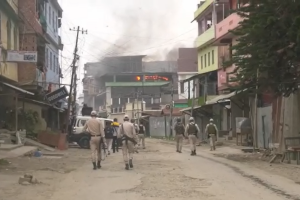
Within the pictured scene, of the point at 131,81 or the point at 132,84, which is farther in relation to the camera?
the point at 131,81

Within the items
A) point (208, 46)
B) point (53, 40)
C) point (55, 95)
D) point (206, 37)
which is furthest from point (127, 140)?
point (208, 46)

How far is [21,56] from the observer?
22594 mm

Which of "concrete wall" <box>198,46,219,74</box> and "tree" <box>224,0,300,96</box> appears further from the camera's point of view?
"concrete wall" <box>198,46,219,74</box>

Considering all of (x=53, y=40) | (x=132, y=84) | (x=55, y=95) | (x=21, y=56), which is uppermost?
(x=53, y=40)

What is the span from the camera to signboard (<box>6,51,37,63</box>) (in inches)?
880

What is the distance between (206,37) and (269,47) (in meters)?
29.6

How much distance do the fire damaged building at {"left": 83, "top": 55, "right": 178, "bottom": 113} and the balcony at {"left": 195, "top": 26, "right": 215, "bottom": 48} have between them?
28883 mm

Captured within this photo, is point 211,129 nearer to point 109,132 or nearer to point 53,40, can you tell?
point 109,132

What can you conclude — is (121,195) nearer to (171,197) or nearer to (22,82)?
(171,197)

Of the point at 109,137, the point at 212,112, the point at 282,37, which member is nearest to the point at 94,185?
the point at 282,37

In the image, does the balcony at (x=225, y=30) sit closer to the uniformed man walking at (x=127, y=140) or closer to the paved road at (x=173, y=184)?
the uniformed man walking at (x=127, y=140)

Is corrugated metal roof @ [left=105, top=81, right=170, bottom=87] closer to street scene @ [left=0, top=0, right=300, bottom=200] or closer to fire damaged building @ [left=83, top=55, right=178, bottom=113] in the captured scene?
fire damaged building @ [left=83, top=55, right=178, bottom=113]

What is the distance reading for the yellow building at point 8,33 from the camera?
22.8 m

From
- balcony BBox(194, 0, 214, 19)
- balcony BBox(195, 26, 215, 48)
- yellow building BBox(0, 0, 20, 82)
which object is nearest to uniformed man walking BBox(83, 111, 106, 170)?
yellow building BBox(0, 0, 20, 82)
